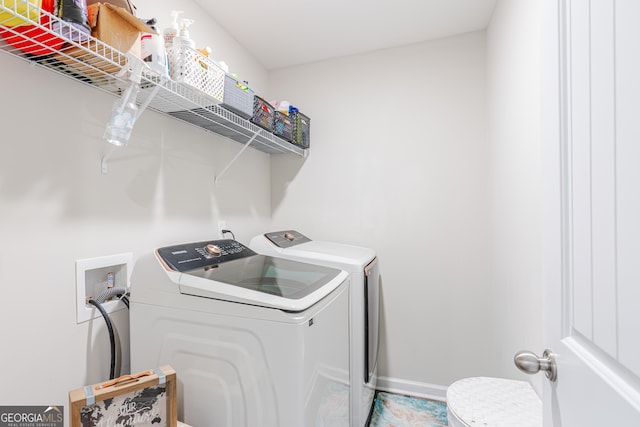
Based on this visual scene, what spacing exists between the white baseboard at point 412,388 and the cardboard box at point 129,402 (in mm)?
1868

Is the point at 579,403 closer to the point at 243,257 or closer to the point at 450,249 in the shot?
the point at 243,257

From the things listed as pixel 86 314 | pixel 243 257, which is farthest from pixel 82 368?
pixel 243 257

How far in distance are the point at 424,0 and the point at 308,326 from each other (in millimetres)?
2003

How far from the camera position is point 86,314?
51.2 inches

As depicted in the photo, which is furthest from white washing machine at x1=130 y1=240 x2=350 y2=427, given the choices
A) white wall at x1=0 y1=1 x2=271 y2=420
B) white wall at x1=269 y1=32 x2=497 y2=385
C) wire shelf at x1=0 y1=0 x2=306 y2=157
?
white wall at x1=269 y1=32 x2=497 y2=385

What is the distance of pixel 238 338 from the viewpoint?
1.15 meters

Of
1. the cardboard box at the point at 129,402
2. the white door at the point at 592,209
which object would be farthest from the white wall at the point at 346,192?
the white door at the point at 592,209

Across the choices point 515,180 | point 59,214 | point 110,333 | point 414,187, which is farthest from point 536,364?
point 414,187

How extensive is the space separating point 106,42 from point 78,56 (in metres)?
0.12

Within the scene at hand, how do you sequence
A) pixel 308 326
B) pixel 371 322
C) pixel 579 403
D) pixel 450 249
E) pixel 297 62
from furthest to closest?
1. pixel 297 62
2. pixel 450 249
3. pixel 371 322
4. pixel 308 326
5. pixel 579 403

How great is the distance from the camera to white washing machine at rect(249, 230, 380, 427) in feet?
6.24

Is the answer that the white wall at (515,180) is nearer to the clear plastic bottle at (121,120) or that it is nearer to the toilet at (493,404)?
the toilet at (493,404)

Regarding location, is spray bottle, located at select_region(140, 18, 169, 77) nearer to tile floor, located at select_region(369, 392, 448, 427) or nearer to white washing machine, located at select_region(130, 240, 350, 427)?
white washing machine, located at select_region(130, 240, 350, 427)

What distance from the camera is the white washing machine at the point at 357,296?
1.90 m
